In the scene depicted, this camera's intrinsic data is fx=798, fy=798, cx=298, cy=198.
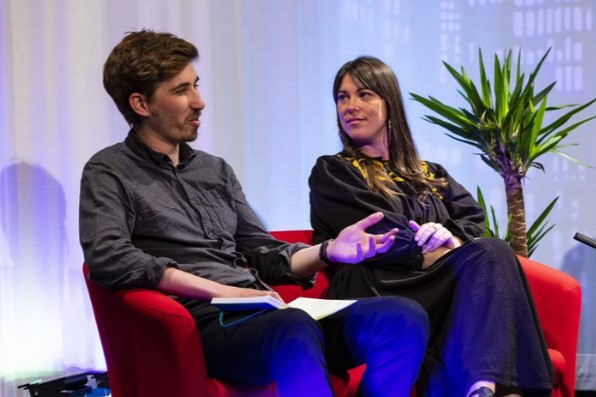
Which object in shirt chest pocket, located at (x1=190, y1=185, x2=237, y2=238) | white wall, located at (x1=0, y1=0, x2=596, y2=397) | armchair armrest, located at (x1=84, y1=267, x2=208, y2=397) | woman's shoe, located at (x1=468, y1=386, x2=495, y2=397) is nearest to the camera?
armchair armrest, located at (x1=84, y1=267, x2=208, y2=397)

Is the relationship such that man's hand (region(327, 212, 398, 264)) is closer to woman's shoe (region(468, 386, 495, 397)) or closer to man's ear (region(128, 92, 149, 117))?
woman's shoe (region(468, 386, 495, 397))

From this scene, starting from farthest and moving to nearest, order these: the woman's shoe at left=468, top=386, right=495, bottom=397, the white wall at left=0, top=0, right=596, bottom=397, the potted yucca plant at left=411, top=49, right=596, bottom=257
Result: 1. the potted yucca plant at left=411, top=49, right=596, bottom=257
2. the white wall at left=0, top=0, right=596, bottom=397
3. the woman's shoe at left=468, top=386, right=495, bottom=397

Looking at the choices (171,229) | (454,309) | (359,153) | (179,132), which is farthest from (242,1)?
(454,309)

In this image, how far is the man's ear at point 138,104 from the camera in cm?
239

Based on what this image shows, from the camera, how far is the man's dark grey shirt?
6.91ft

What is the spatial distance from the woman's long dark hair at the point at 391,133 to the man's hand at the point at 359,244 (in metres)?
0.49

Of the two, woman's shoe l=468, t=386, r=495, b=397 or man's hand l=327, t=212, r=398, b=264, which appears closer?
woman's shoe l=468, t=386, r=495, b=397

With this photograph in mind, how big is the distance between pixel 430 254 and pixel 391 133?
524 millimetres

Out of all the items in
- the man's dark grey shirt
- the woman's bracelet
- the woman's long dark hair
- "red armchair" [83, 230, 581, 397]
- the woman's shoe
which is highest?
the woman's long dark hair

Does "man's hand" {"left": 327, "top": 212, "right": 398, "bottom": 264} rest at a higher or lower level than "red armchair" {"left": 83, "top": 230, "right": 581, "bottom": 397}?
higher

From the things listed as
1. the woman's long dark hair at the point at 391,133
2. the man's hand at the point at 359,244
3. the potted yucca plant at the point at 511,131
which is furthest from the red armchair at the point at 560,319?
the potted yucca plant at the point at 511,131

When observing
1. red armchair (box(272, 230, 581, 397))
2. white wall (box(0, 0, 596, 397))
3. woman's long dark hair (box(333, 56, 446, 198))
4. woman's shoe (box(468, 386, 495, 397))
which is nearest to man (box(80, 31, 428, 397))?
woman's shoe (box(468, 386, 495, 397))

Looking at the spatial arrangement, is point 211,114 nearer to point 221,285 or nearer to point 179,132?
point 179,132

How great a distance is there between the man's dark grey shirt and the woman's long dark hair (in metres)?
0.49
